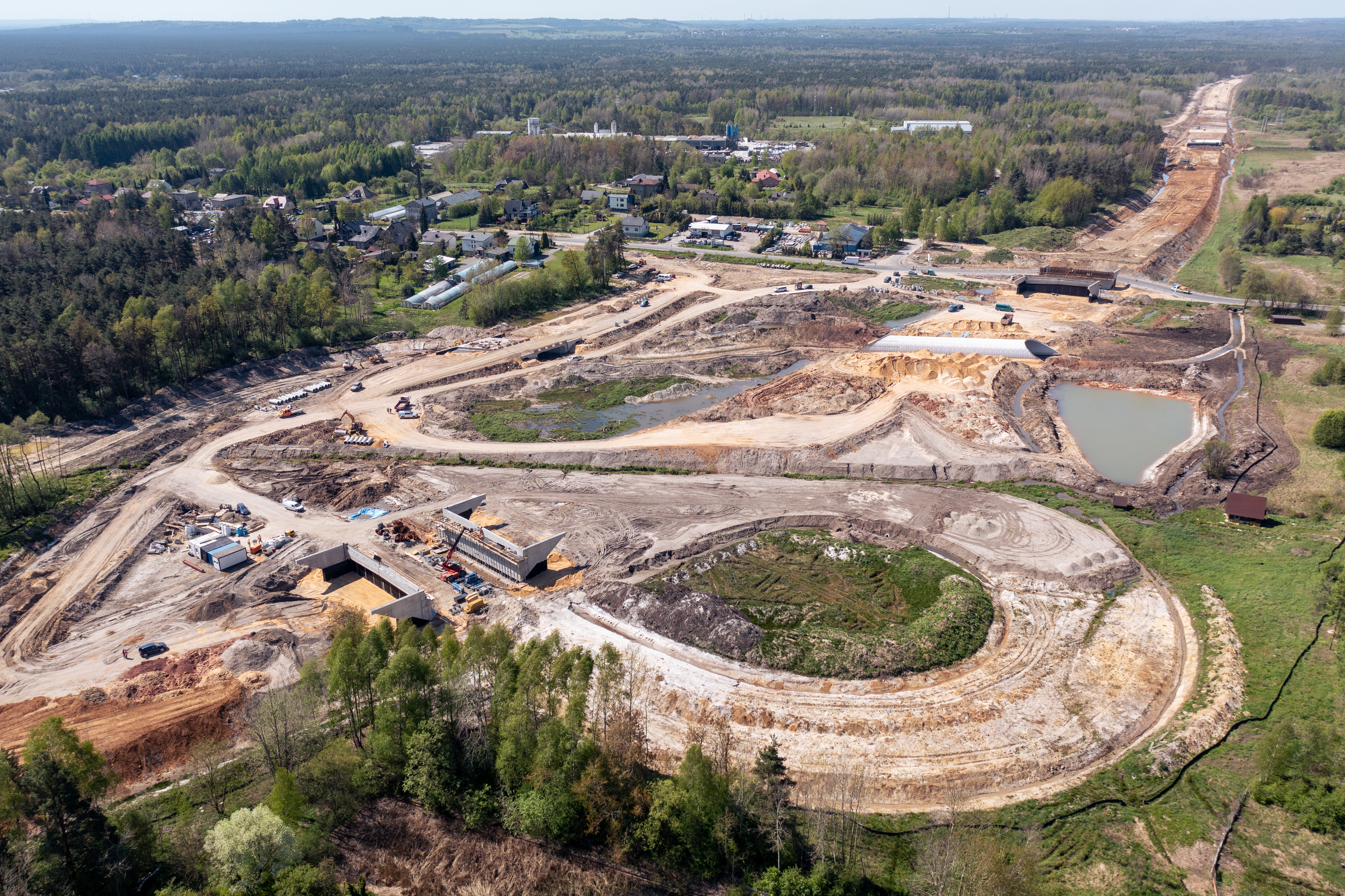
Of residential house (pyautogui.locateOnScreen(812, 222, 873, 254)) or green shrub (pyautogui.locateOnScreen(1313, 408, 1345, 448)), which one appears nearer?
green shrub (pyautogui.locateOnScreen(1313, 408, 1345, 448))

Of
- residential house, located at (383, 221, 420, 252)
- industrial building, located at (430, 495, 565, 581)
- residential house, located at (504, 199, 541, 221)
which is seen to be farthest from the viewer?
residential house, located at (504, 199, 541, 221)

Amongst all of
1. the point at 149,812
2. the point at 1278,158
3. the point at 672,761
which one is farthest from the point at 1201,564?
the point at 1278,158

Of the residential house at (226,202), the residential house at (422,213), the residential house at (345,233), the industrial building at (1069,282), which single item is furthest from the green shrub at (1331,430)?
the residential house at (226,202)

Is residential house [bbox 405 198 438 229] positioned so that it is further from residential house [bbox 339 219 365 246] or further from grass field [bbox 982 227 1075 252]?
grass field [bbox 982 227 1075 252]

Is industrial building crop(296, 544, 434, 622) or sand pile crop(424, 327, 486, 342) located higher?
sand pile crop(424, 327, 486, 342)

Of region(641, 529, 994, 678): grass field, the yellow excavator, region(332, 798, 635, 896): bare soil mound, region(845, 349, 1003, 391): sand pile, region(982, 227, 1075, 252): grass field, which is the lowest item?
region(641, 529, 994, 678): grass field

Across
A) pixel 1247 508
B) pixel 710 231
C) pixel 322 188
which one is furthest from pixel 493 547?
pixel 322 188

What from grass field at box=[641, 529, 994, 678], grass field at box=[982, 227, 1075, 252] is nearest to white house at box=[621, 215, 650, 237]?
grass field at box=[982, 227, 1075, 252]
